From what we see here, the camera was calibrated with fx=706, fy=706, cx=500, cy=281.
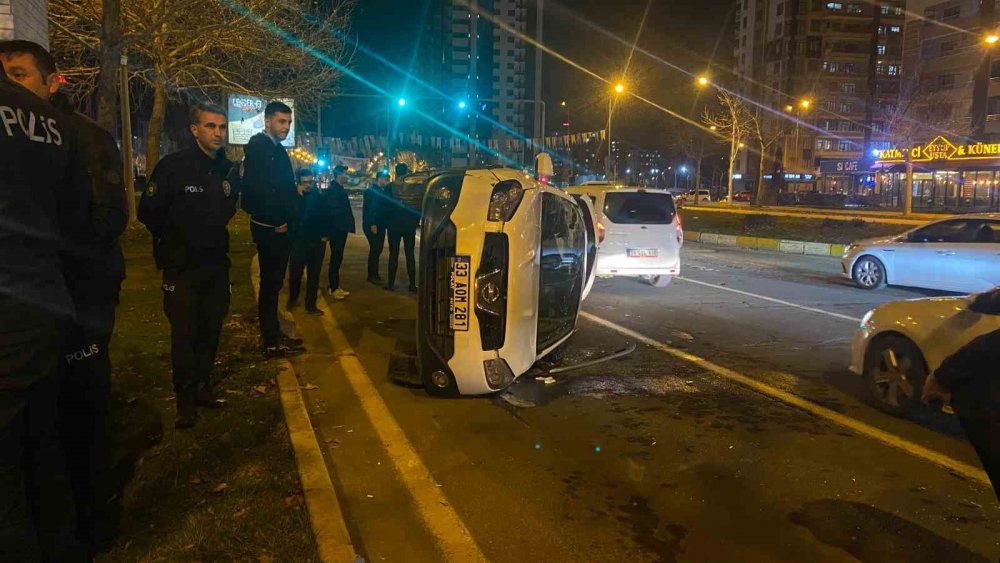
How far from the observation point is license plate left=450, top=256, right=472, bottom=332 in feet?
16.7

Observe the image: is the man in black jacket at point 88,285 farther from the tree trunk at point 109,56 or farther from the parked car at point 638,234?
the tree trunk at point 109,56

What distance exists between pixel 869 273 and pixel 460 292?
989 centimetres

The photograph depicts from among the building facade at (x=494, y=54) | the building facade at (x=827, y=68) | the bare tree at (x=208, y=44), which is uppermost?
the building facade at (x=494, y=54)

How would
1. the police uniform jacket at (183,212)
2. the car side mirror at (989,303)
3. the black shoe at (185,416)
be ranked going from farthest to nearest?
the black shoe at (185,416) < the police uniform jacket at (183,212) < the car side mirror at (989,303)

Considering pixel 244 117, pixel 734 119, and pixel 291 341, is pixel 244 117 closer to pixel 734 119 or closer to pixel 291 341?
pixel 291 341

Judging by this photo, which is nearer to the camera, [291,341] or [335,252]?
[291,341]

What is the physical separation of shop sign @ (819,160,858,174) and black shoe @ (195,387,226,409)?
253 feet

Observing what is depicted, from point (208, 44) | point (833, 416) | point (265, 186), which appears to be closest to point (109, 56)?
point (208, 44)

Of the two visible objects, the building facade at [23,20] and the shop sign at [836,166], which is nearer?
the building facade at [23,20]

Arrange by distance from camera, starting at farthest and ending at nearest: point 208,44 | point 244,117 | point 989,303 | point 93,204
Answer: point 244,117
point 208,44
point 989,303
point 93,204

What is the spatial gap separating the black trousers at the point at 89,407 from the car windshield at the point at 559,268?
319cm

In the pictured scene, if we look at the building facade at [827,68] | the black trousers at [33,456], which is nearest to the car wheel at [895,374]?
the black trousers at [33,456]

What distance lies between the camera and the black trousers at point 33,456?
2.26 m

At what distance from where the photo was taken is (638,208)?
12250 mm
